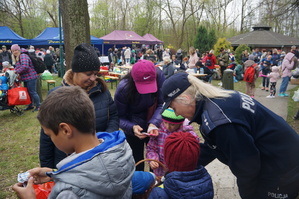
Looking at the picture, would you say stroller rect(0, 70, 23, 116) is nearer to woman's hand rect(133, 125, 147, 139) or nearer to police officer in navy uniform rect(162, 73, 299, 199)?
A: woman's hand rect(133, 125, 147, 139)

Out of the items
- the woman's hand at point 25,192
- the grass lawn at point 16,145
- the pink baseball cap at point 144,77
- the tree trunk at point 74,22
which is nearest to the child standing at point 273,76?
the grass lawn at point 16,145

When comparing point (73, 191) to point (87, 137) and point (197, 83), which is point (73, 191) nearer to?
point (87, 137)

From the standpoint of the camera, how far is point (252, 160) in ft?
5.17

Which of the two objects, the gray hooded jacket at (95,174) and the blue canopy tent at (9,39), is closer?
the gray hooded jacket at (95,174)

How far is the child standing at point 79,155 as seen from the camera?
119 cm

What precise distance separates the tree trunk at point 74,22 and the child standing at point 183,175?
281cm

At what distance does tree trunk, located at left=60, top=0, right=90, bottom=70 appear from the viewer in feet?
13.5

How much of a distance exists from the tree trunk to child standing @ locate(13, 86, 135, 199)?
302cm

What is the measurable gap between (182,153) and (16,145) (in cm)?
476

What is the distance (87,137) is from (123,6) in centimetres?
4376

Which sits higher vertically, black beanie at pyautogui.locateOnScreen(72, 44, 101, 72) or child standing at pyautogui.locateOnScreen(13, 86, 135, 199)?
black beanie at pyautogui.locateOnScreen(72, 44, 101, 72)

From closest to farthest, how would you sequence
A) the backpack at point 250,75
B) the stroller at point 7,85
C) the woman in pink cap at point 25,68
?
the stroller at point 7,85, the woman in pink cap at point 25,68, the backpack at point 250,75

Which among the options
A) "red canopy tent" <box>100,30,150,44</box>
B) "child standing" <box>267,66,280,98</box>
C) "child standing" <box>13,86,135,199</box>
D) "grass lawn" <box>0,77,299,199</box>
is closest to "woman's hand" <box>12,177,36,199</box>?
"child standing" <box>13,86,135,199</box>

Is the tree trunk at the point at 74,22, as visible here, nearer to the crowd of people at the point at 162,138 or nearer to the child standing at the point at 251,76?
the crowd of people at the point at 162,138
